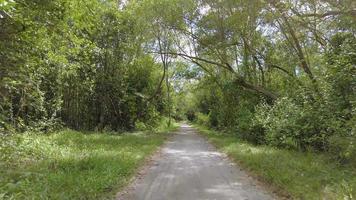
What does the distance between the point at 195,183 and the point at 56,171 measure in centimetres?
346

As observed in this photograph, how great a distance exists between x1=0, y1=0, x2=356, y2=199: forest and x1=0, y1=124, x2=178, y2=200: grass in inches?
1.4

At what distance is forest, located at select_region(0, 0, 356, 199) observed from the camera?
8.67m

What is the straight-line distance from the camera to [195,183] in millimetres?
8500

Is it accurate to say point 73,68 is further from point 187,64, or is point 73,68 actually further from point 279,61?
point 187,64

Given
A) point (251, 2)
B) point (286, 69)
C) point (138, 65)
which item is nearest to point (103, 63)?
point (138, 65)

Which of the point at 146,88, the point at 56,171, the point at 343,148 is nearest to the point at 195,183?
the point at 56,171

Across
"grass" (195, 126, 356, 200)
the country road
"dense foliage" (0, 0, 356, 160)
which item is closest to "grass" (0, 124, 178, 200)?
the country road

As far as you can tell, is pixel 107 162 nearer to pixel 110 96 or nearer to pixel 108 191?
pixel 108 191

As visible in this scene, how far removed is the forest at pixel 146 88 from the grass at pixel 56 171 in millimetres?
36

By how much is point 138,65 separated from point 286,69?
11.6 meters

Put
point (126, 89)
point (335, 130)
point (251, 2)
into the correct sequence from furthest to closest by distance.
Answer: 1. point (126, 89)
2. point (251, 2)
3. point (335, 130)

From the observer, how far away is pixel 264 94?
72.8 feet

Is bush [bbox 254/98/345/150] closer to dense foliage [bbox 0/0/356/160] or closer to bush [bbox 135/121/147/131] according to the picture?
dense foliage [bbox 0/0/356/160]

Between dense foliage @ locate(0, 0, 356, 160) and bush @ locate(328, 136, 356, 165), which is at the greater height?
dense foliage @ locate(0, 0, 356, 160)
